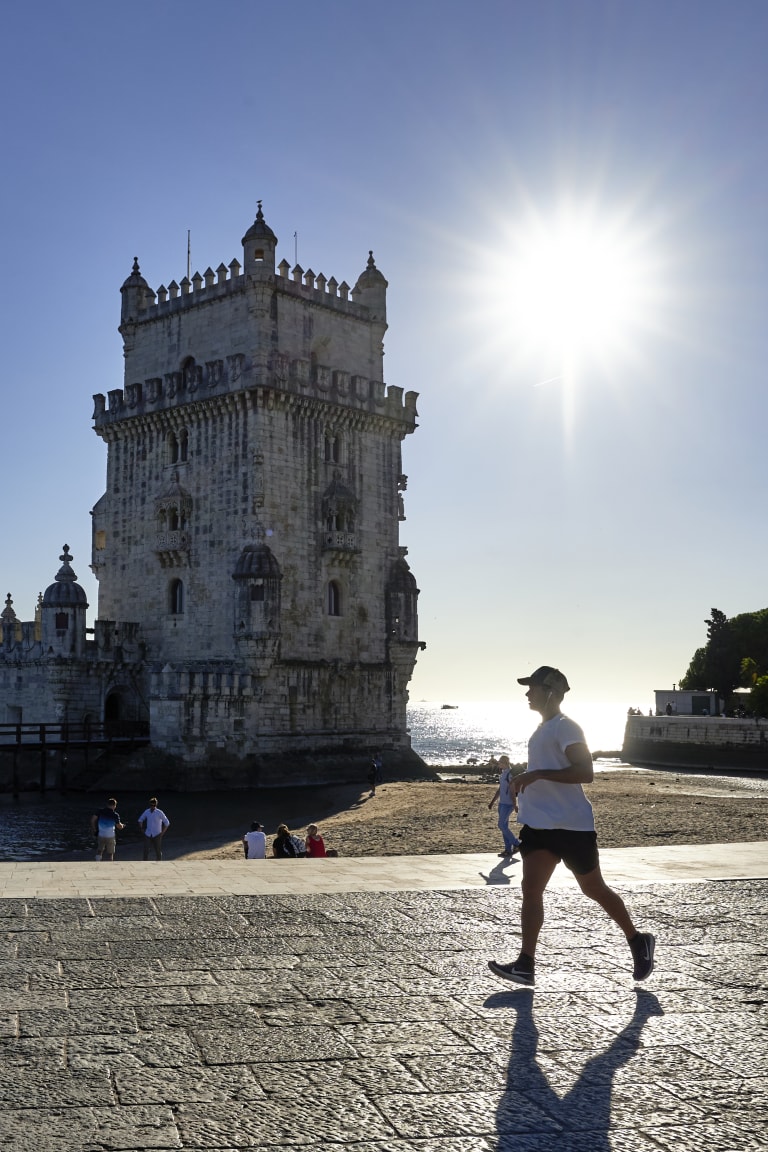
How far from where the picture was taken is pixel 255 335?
45.3 metres

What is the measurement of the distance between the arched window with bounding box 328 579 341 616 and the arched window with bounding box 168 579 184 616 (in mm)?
5825

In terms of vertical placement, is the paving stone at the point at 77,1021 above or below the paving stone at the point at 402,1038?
above

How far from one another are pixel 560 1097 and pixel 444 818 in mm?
23694

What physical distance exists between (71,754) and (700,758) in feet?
116

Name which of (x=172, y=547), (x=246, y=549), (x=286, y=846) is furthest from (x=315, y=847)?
(x=172, y=547)

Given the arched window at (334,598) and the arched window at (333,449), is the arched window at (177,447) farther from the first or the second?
the arched window at (334,598)

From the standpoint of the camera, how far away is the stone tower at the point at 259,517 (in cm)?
4334

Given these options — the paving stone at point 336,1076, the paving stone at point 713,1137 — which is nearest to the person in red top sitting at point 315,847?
the paving stone at point 336,1076

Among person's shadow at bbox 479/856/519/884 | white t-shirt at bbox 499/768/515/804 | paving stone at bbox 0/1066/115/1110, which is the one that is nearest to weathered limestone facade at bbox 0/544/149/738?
white t-shirt at bbox 499/768/515/804

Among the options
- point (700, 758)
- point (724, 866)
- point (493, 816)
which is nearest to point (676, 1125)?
point (724, 866)

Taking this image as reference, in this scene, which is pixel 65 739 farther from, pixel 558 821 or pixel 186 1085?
pixel 186 1085

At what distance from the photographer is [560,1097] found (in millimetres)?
5105

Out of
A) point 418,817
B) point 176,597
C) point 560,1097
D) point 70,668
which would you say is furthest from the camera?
point 176,597

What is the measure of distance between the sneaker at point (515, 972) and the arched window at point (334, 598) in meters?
40.1
